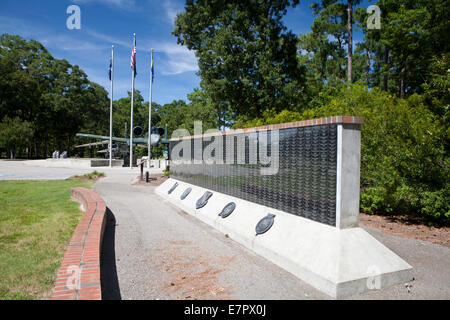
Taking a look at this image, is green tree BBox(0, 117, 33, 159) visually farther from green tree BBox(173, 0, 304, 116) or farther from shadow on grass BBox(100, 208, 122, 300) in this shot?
shadow on grass BBox(100, 208, 122, 300)

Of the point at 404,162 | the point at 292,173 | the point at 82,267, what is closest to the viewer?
the point at 82,267

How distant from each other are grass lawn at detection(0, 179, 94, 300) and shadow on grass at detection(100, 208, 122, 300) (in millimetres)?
586

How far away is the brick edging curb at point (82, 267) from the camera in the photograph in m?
3.03

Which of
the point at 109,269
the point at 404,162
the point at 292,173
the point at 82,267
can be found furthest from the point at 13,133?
the point at 404,162

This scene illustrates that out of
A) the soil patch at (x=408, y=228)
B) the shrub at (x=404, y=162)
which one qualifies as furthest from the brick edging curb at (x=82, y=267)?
the shrub at (x=404, y=162)

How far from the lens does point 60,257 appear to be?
14.2 ft

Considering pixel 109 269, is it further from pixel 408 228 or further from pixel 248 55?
pixel 248 55

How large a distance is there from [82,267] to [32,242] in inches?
76.5

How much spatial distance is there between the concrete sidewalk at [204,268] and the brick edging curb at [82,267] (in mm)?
307

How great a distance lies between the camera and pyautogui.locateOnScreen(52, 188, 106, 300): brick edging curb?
3.03 m

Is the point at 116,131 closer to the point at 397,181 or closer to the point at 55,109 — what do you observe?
the point at 55,109

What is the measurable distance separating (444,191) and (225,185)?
16.2 ft

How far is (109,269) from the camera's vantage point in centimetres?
425
